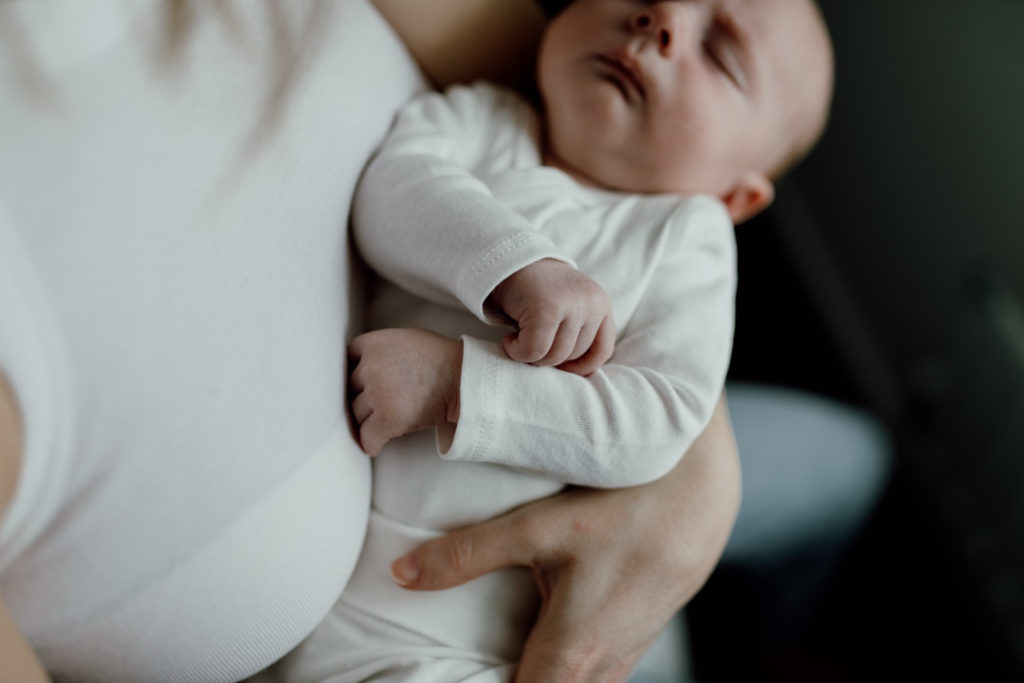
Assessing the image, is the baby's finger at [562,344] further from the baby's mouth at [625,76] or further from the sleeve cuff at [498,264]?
the baby's mouth at [625,76]

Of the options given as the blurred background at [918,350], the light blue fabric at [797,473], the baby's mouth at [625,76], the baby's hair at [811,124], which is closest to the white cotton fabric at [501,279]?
the baby's mouth at [625,76]

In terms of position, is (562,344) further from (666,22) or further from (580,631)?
(666,22)

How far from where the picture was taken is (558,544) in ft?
2.43

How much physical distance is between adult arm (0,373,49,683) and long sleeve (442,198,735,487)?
300 millimetres

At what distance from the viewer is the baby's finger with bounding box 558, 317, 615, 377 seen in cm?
70

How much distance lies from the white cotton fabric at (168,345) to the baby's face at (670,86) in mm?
284

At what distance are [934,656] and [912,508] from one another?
0.96ft

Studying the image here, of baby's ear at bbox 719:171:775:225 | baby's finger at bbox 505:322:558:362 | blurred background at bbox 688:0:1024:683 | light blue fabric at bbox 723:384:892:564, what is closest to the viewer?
baby's finger at bbox 505:322:558:362

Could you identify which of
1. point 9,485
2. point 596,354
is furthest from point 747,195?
point 9,485

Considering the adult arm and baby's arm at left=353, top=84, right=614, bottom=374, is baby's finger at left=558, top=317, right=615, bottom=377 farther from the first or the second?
the adult arm

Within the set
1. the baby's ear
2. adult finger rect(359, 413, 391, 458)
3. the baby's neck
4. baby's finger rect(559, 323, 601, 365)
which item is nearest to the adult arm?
adult finger rect(359, 413, 391, 458)

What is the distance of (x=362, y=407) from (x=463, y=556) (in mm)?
151

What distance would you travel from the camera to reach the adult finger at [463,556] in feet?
2.36

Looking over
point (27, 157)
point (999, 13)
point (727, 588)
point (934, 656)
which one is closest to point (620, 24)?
point (27, 157)
